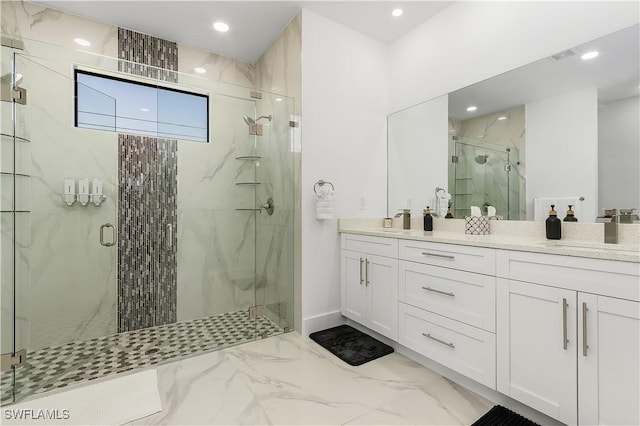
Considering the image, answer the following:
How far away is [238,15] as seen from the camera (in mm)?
2607

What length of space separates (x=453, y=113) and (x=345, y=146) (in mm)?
933

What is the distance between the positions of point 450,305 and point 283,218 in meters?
1.50

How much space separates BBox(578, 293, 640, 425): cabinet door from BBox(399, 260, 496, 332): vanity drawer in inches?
14.8

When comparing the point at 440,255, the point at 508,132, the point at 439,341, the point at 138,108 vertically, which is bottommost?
the point at 439,341

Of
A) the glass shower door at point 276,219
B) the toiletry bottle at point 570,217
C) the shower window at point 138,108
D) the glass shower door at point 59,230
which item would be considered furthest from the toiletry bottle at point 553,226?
the glass shower door at point 59,230

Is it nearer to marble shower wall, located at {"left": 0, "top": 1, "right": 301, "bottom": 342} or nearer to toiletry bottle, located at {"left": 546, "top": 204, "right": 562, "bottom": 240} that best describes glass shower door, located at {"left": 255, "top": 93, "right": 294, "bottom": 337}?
marble shower wall, located at {"left": 0, "top": 1, "right": 301, "bottom": 342}

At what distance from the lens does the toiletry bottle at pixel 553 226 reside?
177 cm

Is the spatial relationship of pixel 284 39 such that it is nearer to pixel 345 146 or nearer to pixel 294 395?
pixel 345 146

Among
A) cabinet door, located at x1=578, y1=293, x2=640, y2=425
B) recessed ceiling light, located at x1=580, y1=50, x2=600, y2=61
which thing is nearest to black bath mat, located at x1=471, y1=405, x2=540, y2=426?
cabinet door, located at x1=578, y1=293, x2=640, y2=425

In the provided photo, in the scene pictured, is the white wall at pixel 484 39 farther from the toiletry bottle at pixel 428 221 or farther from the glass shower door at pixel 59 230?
the glass shower door at pixel 59 230

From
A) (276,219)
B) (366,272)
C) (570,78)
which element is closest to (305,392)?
(366,272)

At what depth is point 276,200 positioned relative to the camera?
2643 millimetres

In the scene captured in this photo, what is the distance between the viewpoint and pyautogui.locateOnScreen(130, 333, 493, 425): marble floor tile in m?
1.51

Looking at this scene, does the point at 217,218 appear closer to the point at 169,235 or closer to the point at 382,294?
the point at 169,235
